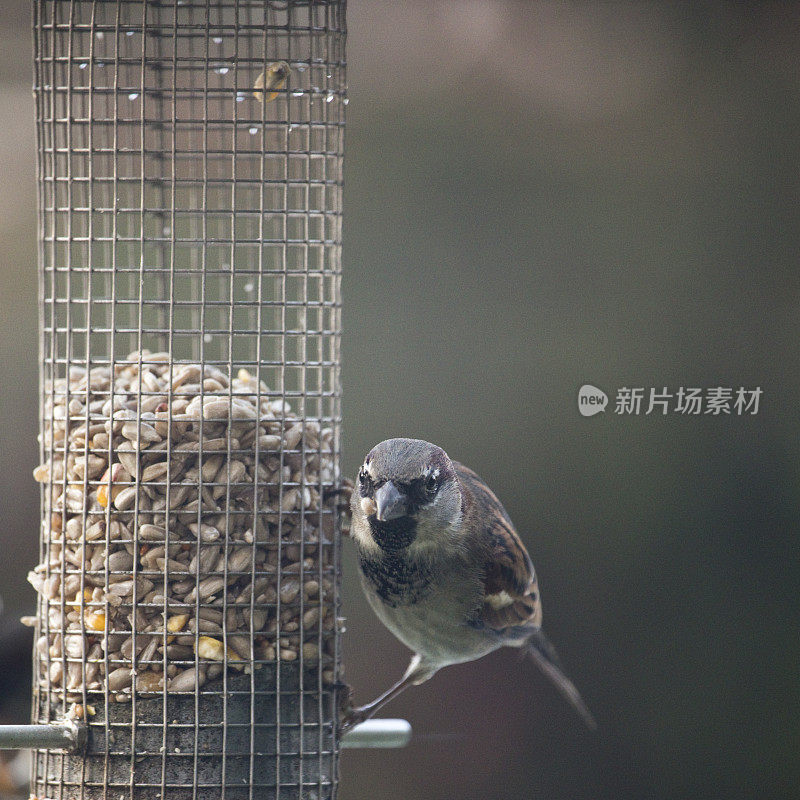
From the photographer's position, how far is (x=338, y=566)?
8.84ft

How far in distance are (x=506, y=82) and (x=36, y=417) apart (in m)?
3.00

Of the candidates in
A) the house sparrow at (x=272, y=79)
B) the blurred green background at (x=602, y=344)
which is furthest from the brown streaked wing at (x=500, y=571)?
the blurred green background at (x=602, y=344)

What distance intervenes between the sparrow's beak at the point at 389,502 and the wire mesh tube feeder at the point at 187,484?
0.20 metres

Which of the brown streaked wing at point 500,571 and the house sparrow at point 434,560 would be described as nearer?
the house sparrow at point 434,560

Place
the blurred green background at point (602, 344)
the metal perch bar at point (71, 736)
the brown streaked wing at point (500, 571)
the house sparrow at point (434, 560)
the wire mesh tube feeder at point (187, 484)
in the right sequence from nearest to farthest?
the metal perch bar at point (71, 736)
the wire mesh tube feeder at point (187, 484)
the house sparrow at point (434, 560)
the brown streaked wing at point (500, 571)
the blurred green background at point (602, 344)

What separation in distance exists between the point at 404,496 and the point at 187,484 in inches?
21.5

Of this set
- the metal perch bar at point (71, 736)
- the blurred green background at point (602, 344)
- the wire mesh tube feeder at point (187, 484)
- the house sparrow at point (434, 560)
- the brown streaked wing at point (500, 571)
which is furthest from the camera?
the blurred green background at point (602, 344)

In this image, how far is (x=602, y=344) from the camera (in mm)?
5660

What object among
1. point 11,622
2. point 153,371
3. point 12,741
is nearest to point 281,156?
point 153,371

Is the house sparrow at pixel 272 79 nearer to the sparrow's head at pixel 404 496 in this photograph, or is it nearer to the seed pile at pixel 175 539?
the seed pile at pixel 175 539

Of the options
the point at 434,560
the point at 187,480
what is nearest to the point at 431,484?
the point at 434,560

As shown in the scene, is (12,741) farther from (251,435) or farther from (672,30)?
(672,30)

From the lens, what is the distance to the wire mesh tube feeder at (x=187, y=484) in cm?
Result: 251

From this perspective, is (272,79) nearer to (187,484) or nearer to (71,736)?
(187,484)
